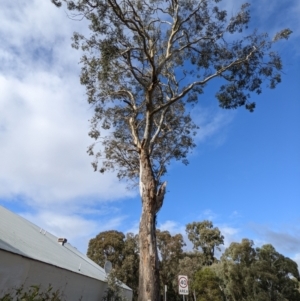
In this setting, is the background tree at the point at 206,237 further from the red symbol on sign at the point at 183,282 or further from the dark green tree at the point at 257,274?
the red symbol on sign at the point at 183,282

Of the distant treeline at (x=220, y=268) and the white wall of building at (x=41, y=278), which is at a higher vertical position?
the distant treeline at (x=220, y=268)

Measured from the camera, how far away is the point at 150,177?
28.9 ft

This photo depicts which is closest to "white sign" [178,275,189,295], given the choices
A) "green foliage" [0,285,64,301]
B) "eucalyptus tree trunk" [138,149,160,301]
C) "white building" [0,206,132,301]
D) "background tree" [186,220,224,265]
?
"eucalyptus tree trunk" [138,149,160,301]

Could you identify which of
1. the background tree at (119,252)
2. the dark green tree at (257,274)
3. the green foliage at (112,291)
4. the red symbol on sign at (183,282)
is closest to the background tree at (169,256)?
the background tree at (119,252)

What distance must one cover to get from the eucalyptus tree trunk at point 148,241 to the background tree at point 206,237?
1357 inches

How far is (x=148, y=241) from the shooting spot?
25.2ft

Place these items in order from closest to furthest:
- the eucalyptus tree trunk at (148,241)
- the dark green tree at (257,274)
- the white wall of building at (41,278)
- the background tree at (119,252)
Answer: the eucalyptus tree trunk at (148,241), the white wall of building at (41,278), the dark green tree at (257,274), the background tree at (119,252)

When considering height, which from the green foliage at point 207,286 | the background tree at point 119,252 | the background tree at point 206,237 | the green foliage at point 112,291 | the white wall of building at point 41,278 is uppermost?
the background tree at point 206,237

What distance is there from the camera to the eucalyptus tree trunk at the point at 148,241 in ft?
23.3

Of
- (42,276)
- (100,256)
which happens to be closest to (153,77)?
(42,276)

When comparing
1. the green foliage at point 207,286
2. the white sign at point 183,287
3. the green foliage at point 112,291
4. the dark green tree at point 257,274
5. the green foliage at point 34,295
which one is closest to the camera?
the green foliage at point 34,295

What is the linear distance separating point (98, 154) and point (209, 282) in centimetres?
2118

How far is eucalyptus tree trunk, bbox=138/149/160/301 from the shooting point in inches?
279

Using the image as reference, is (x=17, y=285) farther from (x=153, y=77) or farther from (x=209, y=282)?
(x=209, y=282)
